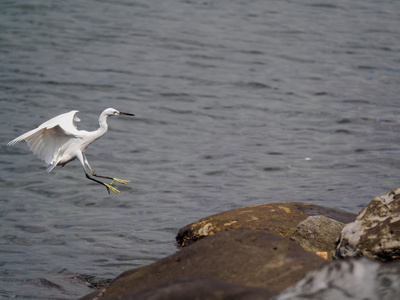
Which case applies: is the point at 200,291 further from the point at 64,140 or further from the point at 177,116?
the point at 177,116

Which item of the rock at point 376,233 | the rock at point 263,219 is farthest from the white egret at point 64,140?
the rock at point 376,233

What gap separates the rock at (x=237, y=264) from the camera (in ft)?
12.1

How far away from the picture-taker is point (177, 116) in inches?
468

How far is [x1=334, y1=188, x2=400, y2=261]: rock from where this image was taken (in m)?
4.20

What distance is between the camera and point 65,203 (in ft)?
27.1

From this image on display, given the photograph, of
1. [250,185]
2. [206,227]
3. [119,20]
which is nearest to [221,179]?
[250,185]

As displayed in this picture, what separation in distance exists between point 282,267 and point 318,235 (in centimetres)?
187

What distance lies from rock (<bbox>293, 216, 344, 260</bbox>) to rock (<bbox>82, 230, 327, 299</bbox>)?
148 centimetres

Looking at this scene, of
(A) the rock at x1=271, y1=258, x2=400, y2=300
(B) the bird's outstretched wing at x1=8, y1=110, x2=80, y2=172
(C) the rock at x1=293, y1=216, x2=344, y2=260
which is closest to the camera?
(A) the rock at x1=271, y1=258, x2=400, y2=300

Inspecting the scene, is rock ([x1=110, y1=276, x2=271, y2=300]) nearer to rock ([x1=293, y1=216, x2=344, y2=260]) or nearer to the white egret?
rock ([x1=293, y1=216, x2=344, y2=260])

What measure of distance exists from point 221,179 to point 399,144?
3280 mm

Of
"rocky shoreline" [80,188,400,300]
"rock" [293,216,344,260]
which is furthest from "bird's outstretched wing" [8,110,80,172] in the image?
"rock" [293,216,344,260]

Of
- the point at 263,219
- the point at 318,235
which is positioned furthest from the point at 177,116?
the point at 318,235

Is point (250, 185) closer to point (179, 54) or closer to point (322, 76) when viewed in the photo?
point (322, 76)
